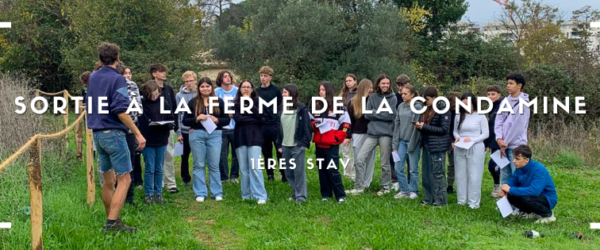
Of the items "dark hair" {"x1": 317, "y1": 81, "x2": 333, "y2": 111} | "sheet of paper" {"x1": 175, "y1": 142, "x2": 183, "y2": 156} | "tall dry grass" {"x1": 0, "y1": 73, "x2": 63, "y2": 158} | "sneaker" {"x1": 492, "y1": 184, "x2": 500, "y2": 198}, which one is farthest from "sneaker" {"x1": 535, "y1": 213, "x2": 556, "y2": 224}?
"tall dry grass" {"x1": 0, "y1": 73, "x2": 63, "y2": 158}

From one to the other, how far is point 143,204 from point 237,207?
4.00ft

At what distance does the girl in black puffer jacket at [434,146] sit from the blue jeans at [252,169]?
2201 mm

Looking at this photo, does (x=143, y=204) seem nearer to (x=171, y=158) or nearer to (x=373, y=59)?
(x=171, y=158)

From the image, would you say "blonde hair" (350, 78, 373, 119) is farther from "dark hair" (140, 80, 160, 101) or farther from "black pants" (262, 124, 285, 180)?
"dark hair" (140, 80, 160, 101)

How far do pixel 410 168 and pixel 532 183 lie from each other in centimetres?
184

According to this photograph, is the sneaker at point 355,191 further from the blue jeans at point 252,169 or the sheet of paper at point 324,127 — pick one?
the blue jeans at point 252,169

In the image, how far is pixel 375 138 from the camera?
8.15 metres

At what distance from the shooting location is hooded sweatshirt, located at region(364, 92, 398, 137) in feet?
26.2

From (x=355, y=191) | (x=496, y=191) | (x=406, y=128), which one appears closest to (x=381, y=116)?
(x=406, y=128)

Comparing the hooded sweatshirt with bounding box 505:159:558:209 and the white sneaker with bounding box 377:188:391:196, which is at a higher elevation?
the hooded sweatshirt with bounding box 505:159:558:209

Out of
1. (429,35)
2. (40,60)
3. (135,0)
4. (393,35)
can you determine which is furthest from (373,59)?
(40,60)

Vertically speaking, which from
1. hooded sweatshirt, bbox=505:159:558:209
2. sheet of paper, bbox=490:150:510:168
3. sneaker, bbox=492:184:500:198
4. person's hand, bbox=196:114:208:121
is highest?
person's hand, bbox=196:114:208:121

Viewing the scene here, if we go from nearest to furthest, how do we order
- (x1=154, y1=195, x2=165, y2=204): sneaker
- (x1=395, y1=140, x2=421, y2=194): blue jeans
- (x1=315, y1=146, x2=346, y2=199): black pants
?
(x1=154, y1=195, x2=165, y2=204): sneaker
(x1=315, y1=146, x2=346, y2=199): black pants
(x1=395, y1=140, x2=421, y2=194): blue jeans

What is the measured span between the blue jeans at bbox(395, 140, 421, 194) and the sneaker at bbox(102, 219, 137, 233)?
383cm
